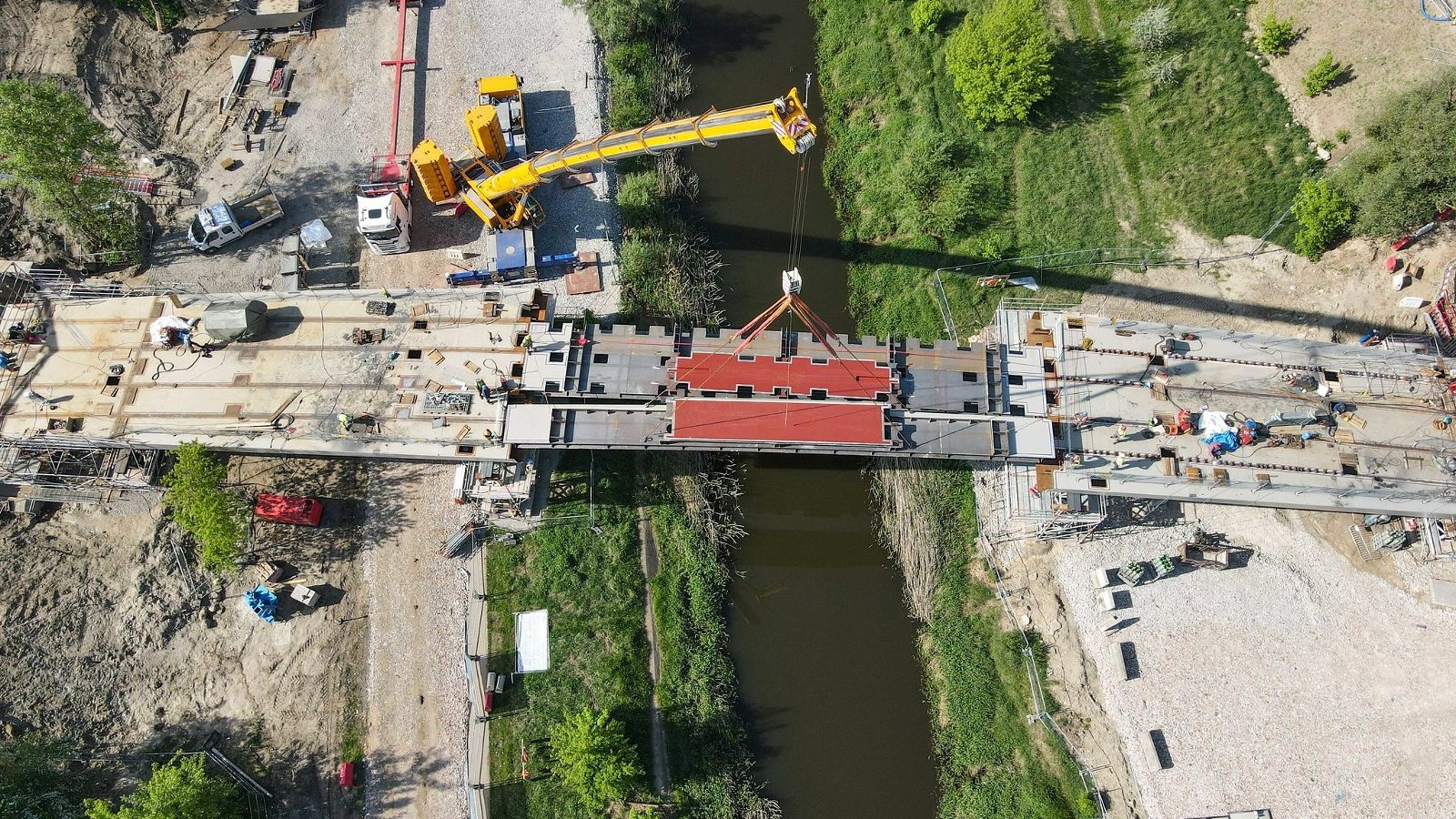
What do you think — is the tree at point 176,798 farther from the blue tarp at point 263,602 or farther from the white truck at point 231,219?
the white truck at point 231,219

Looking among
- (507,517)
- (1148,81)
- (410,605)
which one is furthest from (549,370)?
(1148,81)

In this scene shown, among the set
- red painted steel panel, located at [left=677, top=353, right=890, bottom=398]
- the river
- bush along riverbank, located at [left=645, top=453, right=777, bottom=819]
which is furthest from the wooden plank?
the river

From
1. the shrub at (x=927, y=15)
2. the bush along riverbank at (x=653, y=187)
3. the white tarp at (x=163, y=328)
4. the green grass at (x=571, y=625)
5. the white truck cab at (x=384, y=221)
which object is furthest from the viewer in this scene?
the shrub at (x=927, y=15)

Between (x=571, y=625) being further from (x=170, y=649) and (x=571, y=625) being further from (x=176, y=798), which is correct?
(x=170, y=649)

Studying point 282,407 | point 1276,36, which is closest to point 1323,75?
point 1276,36

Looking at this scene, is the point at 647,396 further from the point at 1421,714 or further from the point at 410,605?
the point at 1421,714

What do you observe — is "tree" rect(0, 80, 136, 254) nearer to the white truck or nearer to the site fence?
the white truck

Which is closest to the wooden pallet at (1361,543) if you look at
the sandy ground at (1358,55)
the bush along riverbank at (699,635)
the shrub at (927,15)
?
the sandy ground at (1358,55)

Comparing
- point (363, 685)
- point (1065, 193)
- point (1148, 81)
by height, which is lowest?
point (363, 685)
